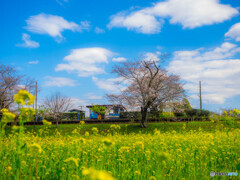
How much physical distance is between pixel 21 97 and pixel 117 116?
26.6 metres

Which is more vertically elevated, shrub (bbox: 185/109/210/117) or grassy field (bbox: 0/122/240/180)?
shrub (bbox: 185/109/210/117)

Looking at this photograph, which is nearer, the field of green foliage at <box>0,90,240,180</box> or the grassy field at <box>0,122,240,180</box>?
the field of green foliage at <box>0,90,240,180</box>

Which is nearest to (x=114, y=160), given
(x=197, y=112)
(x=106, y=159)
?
(x=106, y=159)

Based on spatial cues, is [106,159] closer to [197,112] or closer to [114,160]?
[114,160]

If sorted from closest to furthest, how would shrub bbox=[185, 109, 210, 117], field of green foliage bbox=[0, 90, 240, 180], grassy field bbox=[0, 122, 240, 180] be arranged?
field of green foliage bbox=[0, 90, 240, 180] < grassy field bbox=[0, 122, 240, 180] < shrub bbox=[185, 109, 210, 117]

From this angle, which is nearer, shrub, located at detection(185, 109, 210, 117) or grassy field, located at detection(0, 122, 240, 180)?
grassy field, located at detection(0, 122, 240, 180)

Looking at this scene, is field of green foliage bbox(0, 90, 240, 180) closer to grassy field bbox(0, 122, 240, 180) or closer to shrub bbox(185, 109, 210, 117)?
grassy field bbox(0, 122, 240, 180)

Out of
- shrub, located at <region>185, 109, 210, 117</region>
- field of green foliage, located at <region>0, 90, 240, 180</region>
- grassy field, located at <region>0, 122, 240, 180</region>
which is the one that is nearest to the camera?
field of green foliage, located at <region>0, 90, 240, 180</region>

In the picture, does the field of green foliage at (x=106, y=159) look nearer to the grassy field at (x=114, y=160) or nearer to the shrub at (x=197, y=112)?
the grassy field at (x=114, y=160)

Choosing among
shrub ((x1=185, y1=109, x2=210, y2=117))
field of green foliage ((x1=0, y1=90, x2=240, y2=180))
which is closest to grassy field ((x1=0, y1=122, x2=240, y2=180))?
field of green foliage ((x1=0, y1=90, x2=240, y2=180))

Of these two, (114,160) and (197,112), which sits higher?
(197,112)

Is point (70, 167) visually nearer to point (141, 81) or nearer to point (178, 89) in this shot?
point (141, 81)

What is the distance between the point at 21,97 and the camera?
9.32ft

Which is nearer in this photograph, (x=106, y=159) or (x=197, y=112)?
(x=106, y=159)
